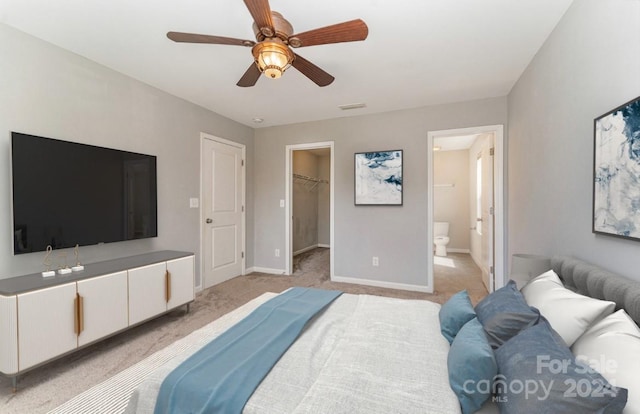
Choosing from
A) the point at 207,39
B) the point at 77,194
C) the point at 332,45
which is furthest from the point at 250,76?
the point at 77,194

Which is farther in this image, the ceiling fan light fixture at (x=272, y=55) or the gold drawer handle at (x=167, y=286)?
the gold drawer handle at (x=167, y=286)

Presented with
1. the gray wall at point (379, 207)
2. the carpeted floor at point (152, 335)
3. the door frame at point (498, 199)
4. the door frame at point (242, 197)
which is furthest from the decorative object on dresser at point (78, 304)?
the door frame at point (498, 199)

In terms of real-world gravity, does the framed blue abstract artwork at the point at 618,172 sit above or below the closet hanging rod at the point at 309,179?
below

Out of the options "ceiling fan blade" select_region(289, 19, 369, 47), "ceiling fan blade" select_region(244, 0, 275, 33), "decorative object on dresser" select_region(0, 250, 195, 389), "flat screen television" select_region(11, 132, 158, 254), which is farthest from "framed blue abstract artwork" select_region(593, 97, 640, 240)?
"flat screen television" select_region(11, 132, 158, 254)

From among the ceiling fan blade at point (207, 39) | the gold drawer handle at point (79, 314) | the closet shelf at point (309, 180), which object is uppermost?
the ceiling fan blade at point (207, 39)

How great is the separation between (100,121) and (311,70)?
2120 millimetres

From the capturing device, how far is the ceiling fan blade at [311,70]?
73.5 inches

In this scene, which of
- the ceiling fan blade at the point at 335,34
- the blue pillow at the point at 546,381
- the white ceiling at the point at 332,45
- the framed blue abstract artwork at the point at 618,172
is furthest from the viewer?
the white ceiling at the point at 332,45

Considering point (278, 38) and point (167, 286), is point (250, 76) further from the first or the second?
point (167, 286)

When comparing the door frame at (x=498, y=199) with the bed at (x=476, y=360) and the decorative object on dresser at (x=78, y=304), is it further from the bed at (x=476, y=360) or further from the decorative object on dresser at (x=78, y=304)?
the decorative object on dresser at (x=78, y=304)

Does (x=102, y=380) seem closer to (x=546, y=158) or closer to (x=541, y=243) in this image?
(x=541, y=243)

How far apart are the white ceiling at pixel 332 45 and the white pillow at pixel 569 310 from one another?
5.99 ft

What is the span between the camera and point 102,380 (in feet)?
6.02

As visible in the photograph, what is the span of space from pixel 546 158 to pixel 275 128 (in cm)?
362
